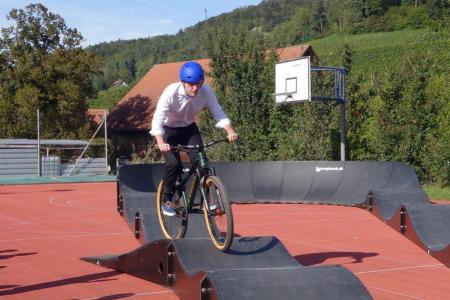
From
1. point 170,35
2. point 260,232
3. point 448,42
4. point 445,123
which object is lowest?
point 260,232

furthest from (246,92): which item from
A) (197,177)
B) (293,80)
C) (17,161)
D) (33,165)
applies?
Result: (197,177)

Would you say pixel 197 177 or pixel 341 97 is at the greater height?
pixel 341 97

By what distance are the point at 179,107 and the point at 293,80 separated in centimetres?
1483

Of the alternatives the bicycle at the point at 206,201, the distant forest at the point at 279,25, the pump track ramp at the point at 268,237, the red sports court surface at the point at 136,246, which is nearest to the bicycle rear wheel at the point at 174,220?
the bicycle at the point at 206,201

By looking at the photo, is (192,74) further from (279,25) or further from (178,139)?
(279,25)

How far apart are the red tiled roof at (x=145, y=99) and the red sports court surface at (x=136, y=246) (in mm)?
27487

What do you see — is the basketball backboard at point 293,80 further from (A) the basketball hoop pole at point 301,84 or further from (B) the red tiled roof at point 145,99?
(B) the red tiled roof at point 145,99

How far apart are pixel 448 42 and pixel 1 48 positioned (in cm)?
2550

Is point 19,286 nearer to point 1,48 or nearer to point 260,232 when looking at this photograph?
point 260,232

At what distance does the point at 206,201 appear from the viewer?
21.9ft

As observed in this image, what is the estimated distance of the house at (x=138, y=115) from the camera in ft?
139

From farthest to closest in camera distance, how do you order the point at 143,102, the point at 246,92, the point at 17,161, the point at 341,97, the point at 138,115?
the point at 143,102 → the point at 138,115 → the point at 17,161 → the point at 246,92 → the point at 341,97

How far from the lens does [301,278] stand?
519cm

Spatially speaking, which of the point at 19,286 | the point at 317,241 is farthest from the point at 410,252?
the point at 19,286
